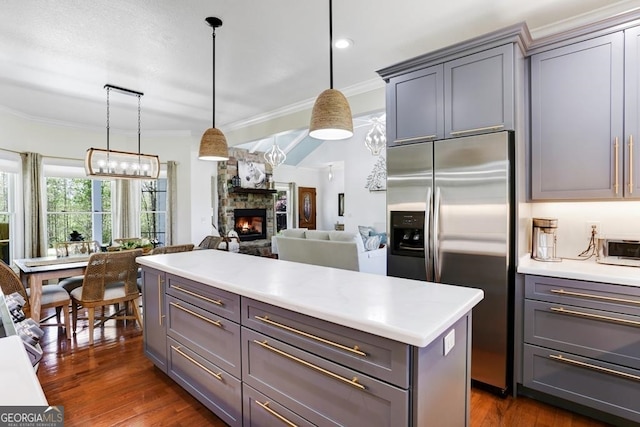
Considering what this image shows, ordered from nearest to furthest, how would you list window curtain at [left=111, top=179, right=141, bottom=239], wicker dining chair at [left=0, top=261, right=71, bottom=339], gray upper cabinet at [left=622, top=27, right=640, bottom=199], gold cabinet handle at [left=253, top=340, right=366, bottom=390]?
1. gold cabinet handle at [left=253, top=340, right=366, bottom=390]
2. gray upper cabinet at [left=622, top=27, right=640, bottom=199]
3. wicker dining chair at [left=0, top=261, right=71, bottom=339]
4. window curtain at [left=111, top=179, right=141, bottom=239]

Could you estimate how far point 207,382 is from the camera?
2000 mm

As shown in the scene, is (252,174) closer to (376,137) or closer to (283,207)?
(283,207)

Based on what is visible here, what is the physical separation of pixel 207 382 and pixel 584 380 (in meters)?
2.36

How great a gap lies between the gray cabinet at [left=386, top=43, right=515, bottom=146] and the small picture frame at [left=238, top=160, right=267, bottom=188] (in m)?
6.19

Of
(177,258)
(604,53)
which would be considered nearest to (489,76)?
(604,53)

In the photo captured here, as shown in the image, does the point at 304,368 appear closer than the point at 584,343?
Yes

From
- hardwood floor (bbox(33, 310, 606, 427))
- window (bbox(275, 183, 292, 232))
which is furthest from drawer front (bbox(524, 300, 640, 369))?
window (bbox(275, 183, 292, 232))

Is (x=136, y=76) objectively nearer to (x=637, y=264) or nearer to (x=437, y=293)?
(x=437, y=293)

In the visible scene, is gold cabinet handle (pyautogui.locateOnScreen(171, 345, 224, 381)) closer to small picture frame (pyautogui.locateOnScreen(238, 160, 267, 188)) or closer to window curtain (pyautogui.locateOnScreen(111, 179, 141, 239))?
window curtain (pyautogui.locateOnScreen(111, 179, 141, 239))

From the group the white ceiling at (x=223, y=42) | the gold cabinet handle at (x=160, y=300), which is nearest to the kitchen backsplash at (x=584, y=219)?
the white ceiling at (x=223, y=42)

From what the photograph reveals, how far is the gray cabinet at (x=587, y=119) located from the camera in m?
2.04

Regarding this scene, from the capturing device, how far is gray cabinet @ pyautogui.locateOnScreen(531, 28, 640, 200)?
204cm

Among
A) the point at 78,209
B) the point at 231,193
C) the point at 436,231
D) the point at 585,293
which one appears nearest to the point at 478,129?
the point at 436,231

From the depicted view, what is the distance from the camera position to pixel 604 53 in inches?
82.7
